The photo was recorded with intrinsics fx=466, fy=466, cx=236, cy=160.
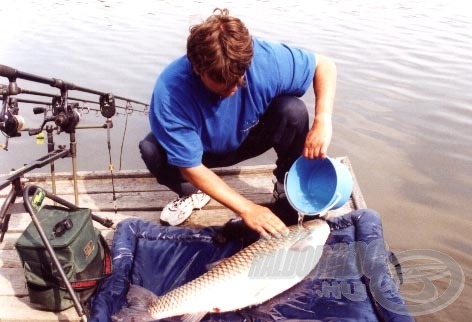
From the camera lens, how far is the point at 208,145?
3.14 metres

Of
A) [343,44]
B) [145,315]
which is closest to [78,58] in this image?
[343,44]

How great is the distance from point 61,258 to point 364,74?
6.57m

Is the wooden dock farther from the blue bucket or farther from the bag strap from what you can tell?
the blue bucket

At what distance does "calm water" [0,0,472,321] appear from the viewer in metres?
4.35

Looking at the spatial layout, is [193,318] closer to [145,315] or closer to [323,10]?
[145,315]

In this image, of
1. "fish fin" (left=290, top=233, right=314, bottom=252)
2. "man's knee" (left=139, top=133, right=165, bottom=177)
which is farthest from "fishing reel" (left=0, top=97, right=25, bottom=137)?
"fish fin" (left=290, top=233, right=314, bottom=252)

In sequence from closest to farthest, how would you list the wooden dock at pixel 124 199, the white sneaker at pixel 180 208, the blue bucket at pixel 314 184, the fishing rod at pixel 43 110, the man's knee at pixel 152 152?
the fishing rod at pixel 43 110
the blue bucket at pixel 314 184
the wooden dock at pixel 124 199
the man's knee at pixel 152 152
the white sneaker at pixel 180 208

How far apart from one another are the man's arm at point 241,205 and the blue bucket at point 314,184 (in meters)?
0.23

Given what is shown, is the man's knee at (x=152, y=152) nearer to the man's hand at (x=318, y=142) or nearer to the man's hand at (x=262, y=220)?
the man's hand at (x=262, y=220)

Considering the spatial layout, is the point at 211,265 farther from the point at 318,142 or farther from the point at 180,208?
the point at 318,142

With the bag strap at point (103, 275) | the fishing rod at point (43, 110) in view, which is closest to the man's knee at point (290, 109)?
the fishing rod at point (43, 110)

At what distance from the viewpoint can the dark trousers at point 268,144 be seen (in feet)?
10.3

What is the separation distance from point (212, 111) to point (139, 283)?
1137 mm

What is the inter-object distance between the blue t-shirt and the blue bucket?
477 millimetres
